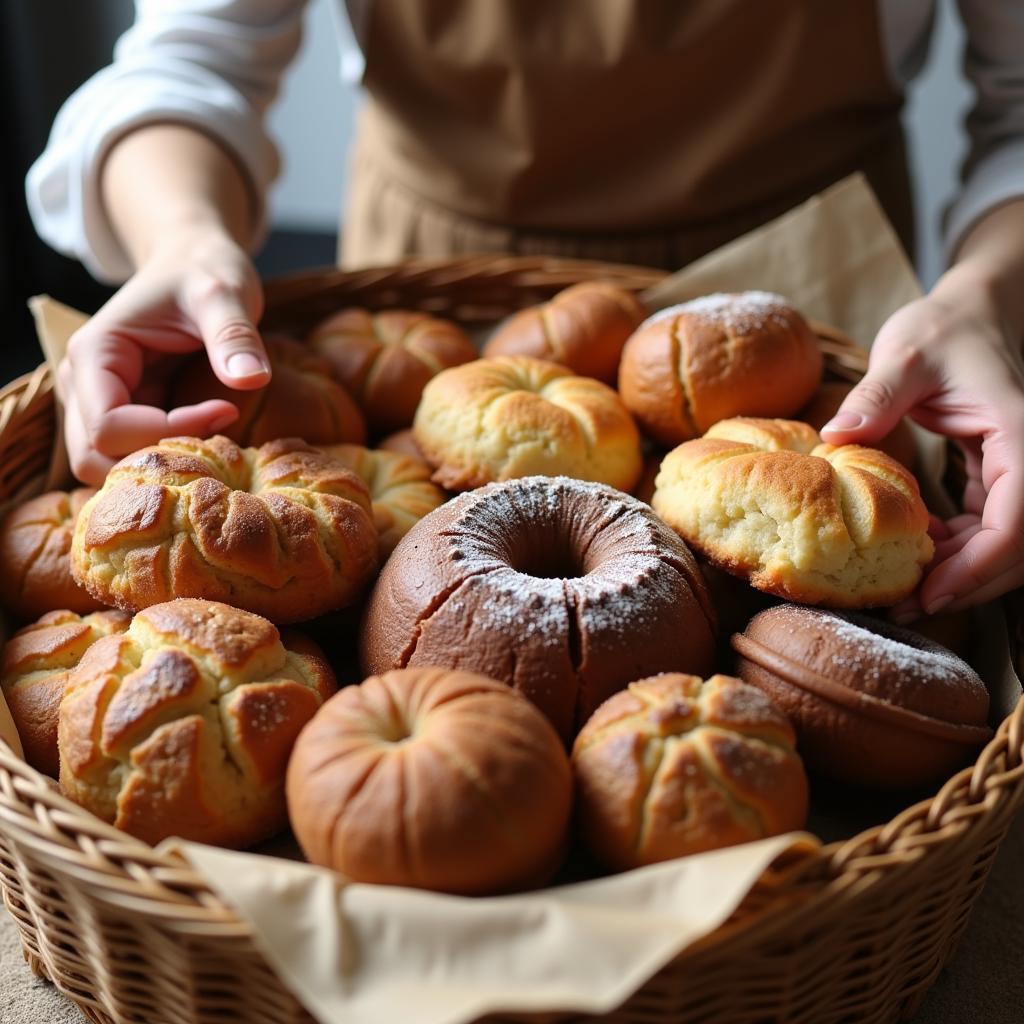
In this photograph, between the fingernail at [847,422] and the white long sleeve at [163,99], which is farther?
the white long sleeve at [163,99]

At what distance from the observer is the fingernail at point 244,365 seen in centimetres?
130

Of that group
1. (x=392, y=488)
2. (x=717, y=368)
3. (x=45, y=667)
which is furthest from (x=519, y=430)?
(x=45, y=667)

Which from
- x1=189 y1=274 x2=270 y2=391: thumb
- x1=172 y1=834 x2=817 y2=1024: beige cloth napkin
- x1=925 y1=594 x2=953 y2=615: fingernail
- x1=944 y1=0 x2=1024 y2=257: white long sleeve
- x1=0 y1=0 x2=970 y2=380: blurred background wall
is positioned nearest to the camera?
x1=172 y1=834 x2=817 y2=1024: beige cloth napkin

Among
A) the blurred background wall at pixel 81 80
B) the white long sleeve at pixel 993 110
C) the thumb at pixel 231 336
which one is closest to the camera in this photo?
the thumb at pixel 231 336

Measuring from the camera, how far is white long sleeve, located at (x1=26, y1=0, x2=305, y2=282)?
1684 mm

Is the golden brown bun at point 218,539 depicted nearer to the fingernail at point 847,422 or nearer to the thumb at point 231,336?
the thumb at point 231,336

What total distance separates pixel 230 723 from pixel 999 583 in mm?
849

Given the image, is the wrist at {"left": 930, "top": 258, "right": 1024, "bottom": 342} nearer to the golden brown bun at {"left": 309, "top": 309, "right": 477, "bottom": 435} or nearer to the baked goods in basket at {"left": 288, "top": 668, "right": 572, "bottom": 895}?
the golden brown bun at {"left": 309, "top": 309, "right": 477, "bottom": 435}

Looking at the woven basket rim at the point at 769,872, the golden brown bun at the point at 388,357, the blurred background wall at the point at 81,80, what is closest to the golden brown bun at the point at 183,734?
the woven basket rim at the point at 769,872

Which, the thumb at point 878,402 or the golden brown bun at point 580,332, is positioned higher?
A: the thumb at point 878,402

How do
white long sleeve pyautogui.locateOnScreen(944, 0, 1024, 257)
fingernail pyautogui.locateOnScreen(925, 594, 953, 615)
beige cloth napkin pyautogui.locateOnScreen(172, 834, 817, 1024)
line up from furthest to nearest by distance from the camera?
white long sleeve pyautogui.locateOnScreen(944, 0, 1024, 257) < fingernail pyautogui.locateOnScreen(925, 594, 953, 615) < beige cloth napkin pyautogui.locateOnScreen(172, 834, 817, 1024)

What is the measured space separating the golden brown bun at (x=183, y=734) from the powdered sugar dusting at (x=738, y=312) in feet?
2.49

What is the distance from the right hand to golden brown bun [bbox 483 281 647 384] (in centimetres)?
39

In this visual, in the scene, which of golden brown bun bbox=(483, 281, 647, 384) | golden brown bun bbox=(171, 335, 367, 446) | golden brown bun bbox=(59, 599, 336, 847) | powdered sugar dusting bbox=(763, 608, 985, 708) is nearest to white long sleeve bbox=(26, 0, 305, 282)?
golden brown bun bbox=(171, 335, 367, 446)
